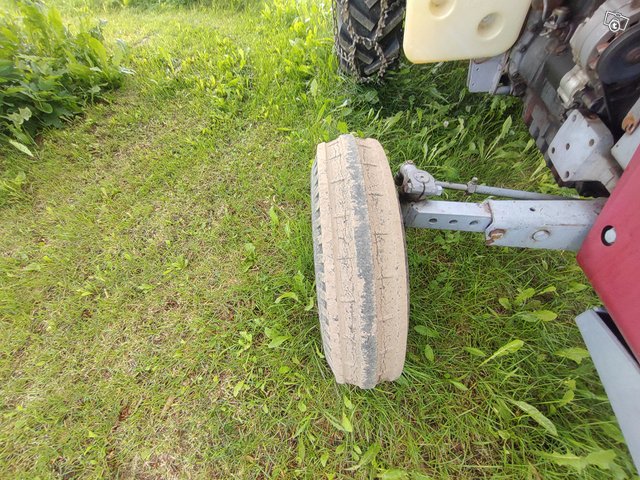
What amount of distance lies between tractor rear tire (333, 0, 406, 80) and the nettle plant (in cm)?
204

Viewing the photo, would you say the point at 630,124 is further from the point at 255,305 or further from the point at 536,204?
the point at 255,305

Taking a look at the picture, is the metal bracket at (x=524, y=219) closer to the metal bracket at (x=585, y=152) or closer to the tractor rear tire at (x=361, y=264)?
the metal bracket at (x=585, y=152)

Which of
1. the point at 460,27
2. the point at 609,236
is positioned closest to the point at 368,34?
the point at 460,27

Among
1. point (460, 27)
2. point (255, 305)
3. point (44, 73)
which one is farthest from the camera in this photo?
point (44, 73)

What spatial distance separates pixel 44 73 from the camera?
2.77 metres

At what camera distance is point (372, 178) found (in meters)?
1.25

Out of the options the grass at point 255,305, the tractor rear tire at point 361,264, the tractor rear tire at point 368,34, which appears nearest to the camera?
the tractor rear tire at point 361,264

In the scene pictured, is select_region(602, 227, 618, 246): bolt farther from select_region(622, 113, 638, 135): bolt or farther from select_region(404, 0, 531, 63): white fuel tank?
select_region(404, 0, 531, 63): white fuel tank

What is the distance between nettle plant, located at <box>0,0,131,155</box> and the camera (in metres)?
2.71

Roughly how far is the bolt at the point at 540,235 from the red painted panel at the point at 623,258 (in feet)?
0.49


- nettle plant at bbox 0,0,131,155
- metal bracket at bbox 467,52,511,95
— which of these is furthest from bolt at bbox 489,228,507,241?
nettle plant at bbox 0,0,131,155

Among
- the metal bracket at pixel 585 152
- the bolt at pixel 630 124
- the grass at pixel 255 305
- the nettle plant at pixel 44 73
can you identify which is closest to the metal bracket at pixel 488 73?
the grass at pixel 255 305

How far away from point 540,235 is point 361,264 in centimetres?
66

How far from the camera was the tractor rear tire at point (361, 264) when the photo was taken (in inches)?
45.4
